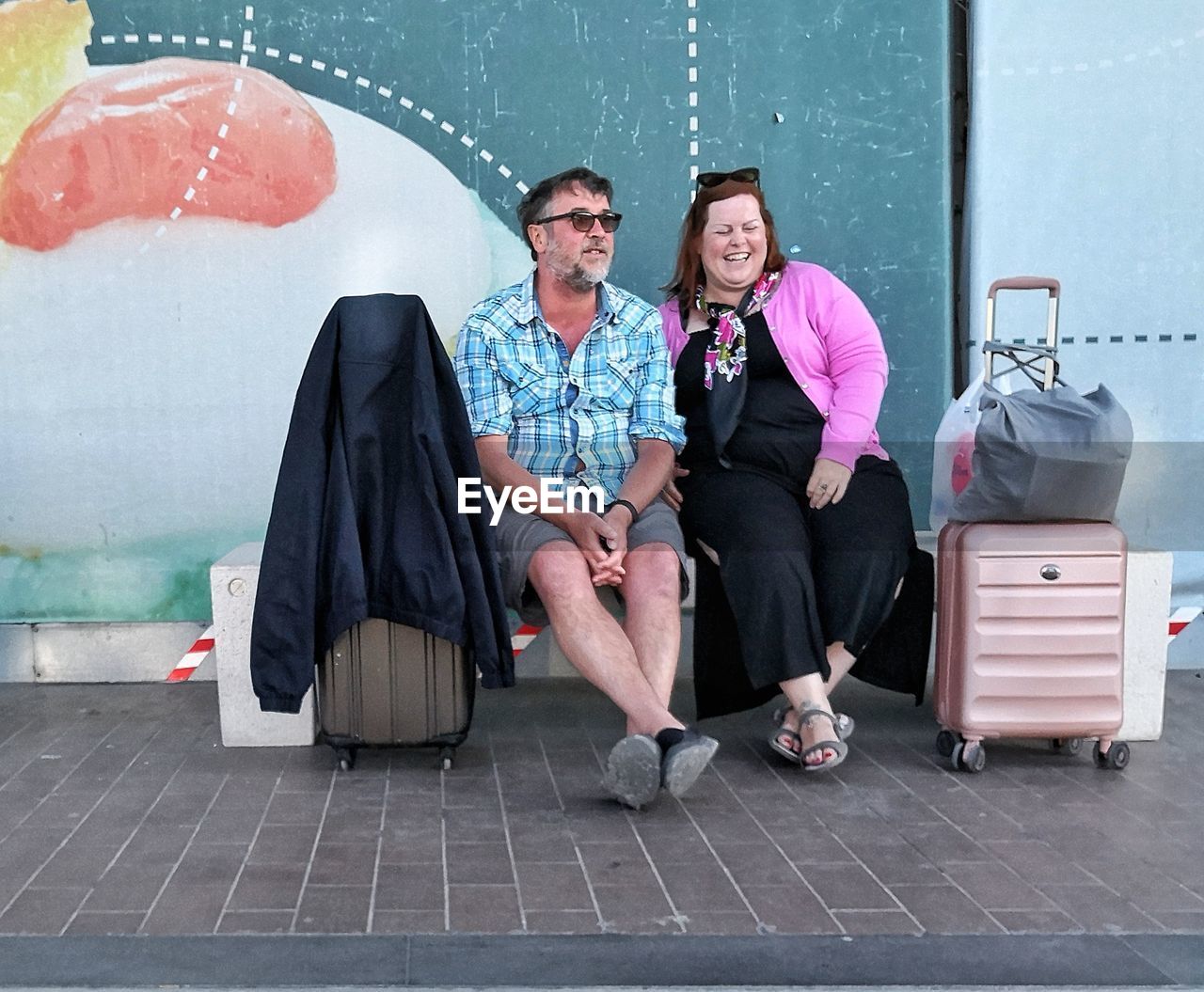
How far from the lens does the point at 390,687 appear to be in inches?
145

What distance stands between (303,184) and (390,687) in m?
1.91

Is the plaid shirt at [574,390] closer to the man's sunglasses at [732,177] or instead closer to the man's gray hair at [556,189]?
the man's gray hair at [556,189]

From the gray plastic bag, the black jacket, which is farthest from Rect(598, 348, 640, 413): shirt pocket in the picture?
the gray plastic bag

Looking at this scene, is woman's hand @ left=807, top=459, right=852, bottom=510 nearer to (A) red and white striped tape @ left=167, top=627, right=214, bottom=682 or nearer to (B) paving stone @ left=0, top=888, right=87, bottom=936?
(A) red and white striped tape @ left=167, top=627, right=214, bottom=682

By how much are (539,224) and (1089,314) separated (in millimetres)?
2001

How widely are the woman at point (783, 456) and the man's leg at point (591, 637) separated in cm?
37

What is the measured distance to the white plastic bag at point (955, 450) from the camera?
388cm

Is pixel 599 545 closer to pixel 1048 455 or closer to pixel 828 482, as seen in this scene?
pixel 828 482

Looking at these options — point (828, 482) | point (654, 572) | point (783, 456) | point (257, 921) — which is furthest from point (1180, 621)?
point (257, 921)

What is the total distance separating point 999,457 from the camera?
11.8 ft

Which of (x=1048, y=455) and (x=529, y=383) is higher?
(x=529, y=383)

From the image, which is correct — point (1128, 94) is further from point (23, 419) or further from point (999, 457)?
point (23, 419)

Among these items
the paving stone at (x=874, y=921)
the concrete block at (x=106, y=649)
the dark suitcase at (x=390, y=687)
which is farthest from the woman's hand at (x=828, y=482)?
the concrete block at (x=106, y=649)

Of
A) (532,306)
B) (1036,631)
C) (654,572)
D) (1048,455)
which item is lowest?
(1036,631)
